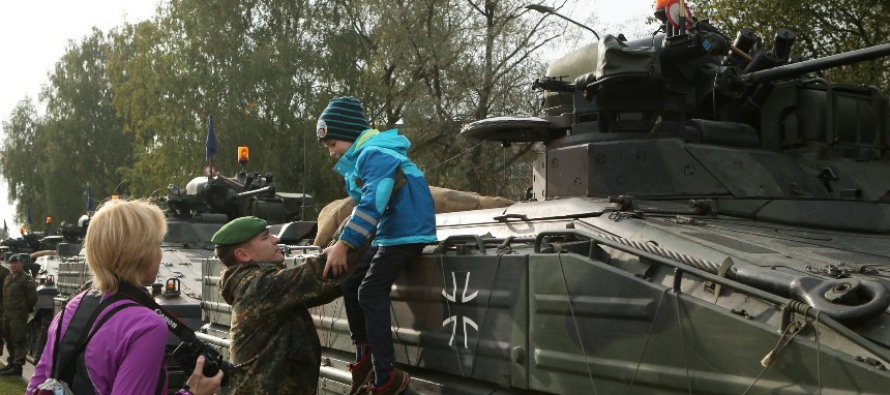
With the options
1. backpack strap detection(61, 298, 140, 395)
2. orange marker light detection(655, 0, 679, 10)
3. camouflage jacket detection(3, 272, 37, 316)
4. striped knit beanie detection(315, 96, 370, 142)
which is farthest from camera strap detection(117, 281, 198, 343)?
camouflage jacket detection(3, 272, 37, 316)

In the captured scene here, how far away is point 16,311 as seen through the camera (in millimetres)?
14617

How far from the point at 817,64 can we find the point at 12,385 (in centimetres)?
1089

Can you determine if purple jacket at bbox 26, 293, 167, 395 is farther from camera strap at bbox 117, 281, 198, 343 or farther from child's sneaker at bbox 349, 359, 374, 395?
child's sneaker at bbox 349, 359, 374, 395

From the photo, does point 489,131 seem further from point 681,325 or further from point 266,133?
point 266,133

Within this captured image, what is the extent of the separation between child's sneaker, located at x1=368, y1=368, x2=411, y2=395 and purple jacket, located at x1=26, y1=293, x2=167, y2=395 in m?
2.25

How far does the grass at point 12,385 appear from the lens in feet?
39.1

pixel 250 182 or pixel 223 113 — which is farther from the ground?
pixel 223 113

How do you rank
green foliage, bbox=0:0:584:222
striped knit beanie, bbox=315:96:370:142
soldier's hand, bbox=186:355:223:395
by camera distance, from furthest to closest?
green foliage, bbox=0:0:584:222, striped knit beanie, bbox=315:96:370:142, soldier's hand, bbox=186:355:223:395

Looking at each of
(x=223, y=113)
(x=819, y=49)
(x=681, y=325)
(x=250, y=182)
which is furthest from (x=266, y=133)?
(x=681, y=325)

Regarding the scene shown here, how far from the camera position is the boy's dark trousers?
4969mm

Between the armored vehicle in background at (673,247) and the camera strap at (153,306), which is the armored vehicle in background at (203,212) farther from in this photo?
the camera strap at (153,306)

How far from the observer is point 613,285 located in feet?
13.1

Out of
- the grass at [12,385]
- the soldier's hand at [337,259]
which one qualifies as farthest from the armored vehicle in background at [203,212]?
the soldier's hand at [337,259]

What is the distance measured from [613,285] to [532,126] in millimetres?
2629
